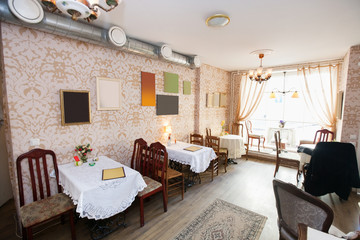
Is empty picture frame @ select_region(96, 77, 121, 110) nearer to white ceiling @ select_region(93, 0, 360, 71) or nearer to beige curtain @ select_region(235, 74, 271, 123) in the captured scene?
white ceiling @ select_region(93, 0, 360, 71)

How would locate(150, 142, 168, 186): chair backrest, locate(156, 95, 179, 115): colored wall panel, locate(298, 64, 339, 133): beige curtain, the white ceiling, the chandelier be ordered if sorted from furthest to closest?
locate(298, 64, 339, 133): beige curtain, locate(156, 95, 179, 115): colored wall panel, locate(150, 142, 168, 186): chair backrest, the white ceiling, the chandelier

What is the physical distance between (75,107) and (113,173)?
1177 mm

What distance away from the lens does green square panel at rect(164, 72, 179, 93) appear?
3.89 m

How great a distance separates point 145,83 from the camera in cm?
347

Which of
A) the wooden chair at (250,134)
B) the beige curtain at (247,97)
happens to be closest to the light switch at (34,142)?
the wooden chair at (250,134)

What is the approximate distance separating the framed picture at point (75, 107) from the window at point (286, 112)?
16.6ft

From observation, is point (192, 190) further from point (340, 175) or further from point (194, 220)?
point (340, 175)

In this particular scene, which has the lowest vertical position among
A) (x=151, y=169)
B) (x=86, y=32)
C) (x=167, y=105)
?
(x=151, y=169)

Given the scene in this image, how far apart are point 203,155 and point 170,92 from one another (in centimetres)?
164

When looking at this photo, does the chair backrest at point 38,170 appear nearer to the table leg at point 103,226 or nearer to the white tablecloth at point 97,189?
the white tablecloth at point 97,189

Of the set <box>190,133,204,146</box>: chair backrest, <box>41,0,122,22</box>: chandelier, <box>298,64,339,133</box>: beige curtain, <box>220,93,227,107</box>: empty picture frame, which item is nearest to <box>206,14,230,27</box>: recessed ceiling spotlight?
<box>41,0,122,22</box>: chandelier

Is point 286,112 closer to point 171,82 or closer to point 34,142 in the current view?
point 171,82

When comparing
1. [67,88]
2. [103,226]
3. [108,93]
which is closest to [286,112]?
[108,93]

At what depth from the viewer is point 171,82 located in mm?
4004
